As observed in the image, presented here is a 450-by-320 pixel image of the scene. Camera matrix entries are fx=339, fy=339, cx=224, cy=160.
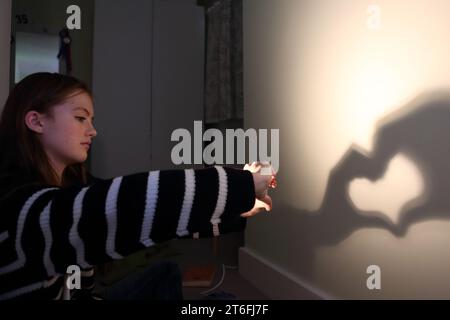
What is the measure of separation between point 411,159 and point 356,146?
0.72ft

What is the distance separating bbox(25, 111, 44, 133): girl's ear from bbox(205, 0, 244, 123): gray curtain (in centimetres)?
160

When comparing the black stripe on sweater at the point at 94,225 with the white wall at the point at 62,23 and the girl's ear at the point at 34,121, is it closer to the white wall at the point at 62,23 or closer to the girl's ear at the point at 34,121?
the girl's ear at the point at 34,121

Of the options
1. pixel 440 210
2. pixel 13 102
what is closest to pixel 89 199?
pixel 13 102

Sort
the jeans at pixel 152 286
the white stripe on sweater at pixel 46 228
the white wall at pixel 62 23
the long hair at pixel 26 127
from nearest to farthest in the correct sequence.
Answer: the white stripe on sweater at pixel 46 228 → the long hair at pixel 26 127 → the jeans at pixel 152 286 → the white wall at pixel 62 23

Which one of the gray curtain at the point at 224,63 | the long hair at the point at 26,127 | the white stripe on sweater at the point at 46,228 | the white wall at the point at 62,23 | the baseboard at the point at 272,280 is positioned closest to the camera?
the white stripe on sweater at the point at 46,228

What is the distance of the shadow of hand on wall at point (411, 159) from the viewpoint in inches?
30.0

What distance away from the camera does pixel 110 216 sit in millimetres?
512

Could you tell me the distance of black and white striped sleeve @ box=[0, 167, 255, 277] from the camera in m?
0.51

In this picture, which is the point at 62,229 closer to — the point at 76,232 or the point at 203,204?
the point at 76,232

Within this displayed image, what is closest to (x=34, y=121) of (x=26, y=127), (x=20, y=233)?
(x=26, y=127)

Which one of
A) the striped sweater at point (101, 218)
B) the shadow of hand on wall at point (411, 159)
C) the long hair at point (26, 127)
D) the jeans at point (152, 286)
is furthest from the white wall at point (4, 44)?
the shadow of hand on wall at point (411, 159)

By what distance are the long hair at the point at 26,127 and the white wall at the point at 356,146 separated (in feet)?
2.59

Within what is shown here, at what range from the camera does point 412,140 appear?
0.84 metres
